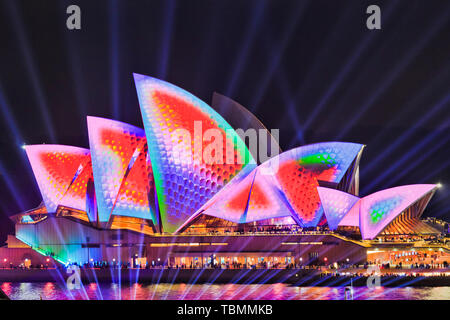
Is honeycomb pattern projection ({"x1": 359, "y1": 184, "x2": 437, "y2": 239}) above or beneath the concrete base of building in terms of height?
above

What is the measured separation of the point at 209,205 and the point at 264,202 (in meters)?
4.09

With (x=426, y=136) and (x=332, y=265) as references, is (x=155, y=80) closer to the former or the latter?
(x=332, y=265)

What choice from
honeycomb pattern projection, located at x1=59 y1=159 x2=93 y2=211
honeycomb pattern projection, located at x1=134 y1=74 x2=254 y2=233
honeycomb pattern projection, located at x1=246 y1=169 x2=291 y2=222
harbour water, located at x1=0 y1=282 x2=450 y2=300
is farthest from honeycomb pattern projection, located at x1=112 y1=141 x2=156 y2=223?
honeycomb pattern projection, located at x1=246 y1=169 x2=291 y2=222

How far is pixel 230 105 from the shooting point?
144 feet

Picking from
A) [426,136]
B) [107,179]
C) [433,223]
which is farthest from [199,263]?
Answer: [426,136]

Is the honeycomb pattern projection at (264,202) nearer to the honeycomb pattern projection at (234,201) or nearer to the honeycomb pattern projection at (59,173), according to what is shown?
the honeycomb pattern projection at (234,201)

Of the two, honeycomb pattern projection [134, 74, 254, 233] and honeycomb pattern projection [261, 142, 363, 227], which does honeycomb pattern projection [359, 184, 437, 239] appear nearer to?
honeycomb pattern projection [261, 142, 363, 227]

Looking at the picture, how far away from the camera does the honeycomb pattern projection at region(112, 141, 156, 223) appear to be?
4059cm

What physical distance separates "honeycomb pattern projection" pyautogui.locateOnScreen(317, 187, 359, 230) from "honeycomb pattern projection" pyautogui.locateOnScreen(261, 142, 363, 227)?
1.77m

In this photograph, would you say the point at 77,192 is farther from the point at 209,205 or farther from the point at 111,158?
the point at 209,205

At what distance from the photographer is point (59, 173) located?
4275cm

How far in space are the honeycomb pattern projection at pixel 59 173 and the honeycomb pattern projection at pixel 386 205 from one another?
69.5 ft

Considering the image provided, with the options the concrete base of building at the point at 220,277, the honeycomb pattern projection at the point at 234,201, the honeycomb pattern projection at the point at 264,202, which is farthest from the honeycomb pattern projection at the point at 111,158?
the honeycomb pattern projection at the point at 264,202

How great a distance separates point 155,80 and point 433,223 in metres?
25.4
